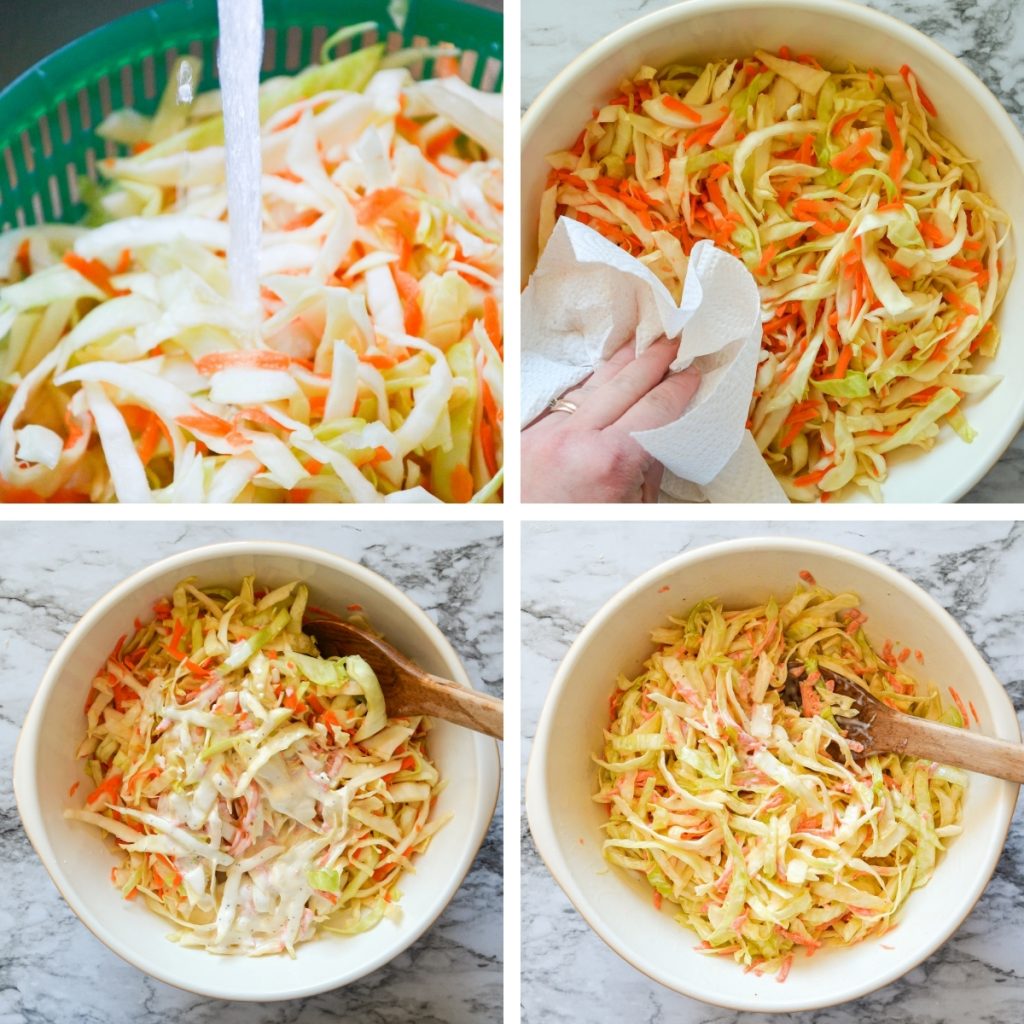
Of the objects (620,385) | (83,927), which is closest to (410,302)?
(620,385)

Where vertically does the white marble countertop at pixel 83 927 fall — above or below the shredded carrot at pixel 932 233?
below

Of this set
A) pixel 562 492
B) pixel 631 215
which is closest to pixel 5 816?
pixel 562 492

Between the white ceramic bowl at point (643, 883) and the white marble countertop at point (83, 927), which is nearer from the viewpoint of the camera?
the white ceramic bowl at point (643, 883)

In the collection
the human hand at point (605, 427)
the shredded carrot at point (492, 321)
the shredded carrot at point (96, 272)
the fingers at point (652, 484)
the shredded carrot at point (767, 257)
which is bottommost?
the fingers at point (652, 484)

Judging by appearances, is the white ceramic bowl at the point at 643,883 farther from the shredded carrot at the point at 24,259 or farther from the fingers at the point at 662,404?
the shredded carrot at the point at 24,259

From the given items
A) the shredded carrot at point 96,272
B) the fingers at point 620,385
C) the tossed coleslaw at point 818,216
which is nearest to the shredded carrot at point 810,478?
the tossed coleslaw at point 818,216

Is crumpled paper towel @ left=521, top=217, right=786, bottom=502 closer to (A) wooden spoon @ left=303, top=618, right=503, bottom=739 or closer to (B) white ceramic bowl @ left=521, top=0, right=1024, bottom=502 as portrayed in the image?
(B) white ceramic bowl @ left=521, top=0, right=1024, bottom=502

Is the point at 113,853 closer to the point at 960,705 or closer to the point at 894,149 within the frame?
the point at 960,705
